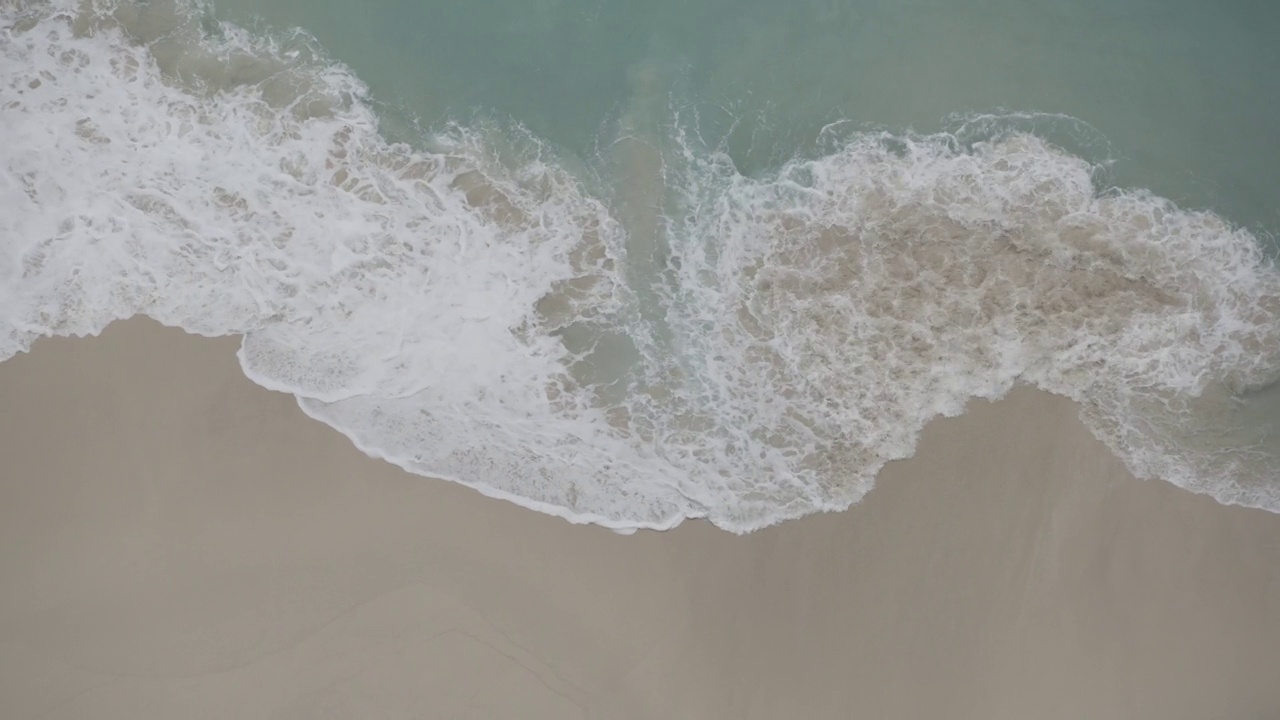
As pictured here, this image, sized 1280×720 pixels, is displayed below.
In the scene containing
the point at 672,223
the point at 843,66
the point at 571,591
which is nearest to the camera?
the point at 571,591

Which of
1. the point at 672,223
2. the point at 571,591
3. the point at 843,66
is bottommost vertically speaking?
the point at 571,591

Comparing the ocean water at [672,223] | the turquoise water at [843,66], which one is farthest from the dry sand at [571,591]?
the turquoise water at [843,66]

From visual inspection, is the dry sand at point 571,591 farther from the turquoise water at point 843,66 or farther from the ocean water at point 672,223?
the turquoise water at point 843,66

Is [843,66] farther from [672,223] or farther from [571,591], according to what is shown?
[571,591]

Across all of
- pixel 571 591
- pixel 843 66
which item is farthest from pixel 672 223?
pixel 571 591

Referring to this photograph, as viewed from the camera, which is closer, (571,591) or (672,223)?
(571,591)

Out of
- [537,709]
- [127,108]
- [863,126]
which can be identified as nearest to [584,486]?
[537,709]

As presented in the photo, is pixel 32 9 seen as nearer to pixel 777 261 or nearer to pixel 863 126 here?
pixel 777 261
